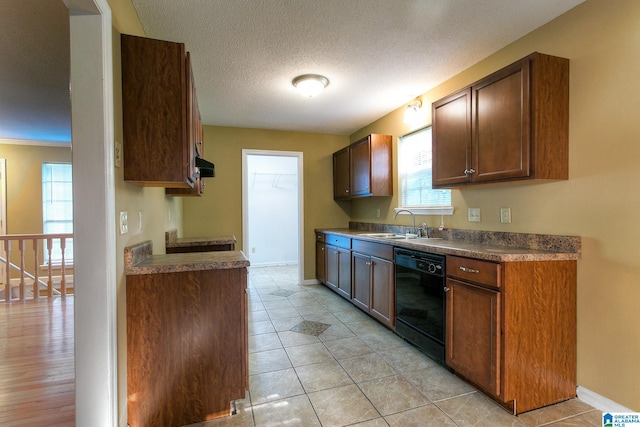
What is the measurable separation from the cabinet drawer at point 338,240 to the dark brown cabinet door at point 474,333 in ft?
5.74

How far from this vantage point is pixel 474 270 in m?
1.94

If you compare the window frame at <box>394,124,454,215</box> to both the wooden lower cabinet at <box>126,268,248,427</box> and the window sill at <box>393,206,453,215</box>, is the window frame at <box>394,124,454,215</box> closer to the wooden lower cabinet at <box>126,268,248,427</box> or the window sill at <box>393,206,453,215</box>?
the window sill at <box>393,206,453,215</box>

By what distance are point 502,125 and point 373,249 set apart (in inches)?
64.0

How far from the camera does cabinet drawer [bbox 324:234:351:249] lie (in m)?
3.81

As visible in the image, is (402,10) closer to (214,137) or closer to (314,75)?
(314,75)

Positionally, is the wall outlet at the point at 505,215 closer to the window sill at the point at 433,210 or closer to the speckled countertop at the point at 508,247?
the speckled countertop at the point at 508,247

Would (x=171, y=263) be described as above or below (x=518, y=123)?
below

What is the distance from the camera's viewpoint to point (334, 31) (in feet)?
7.11

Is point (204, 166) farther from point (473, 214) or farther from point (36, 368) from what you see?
point (473, 214)

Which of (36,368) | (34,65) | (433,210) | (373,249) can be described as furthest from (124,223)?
(433,210)

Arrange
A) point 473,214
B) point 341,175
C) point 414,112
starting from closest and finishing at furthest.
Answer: point 473,214
point 414,112
point 341,175

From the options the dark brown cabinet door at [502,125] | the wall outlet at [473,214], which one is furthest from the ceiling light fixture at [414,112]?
the wall outlet at [473,214]

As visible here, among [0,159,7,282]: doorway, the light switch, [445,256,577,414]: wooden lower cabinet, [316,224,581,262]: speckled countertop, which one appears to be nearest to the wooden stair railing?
[0,159,7,282]: doorway

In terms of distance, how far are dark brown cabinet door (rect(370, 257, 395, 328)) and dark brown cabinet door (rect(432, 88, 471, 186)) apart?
0.93m
